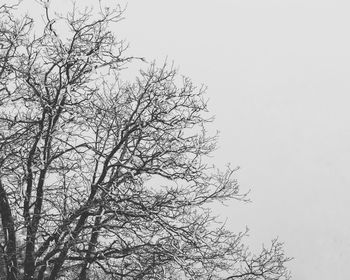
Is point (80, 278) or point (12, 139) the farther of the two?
point (80, 278)

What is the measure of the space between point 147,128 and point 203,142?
1.49 m

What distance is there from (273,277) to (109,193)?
5.52 meters

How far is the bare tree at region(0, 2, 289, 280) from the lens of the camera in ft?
33.4

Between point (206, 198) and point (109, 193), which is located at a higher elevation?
point (206, 198)

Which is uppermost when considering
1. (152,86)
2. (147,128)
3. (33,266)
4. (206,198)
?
(152,86)

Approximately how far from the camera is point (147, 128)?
1200 cm

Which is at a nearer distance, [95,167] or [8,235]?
[8,235]

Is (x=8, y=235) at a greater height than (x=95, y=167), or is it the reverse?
(x=95, y=167)

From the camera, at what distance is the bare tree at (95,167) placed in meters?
10.2

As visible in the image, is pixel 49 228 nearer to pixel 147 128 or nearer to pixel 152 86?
pixel 147 128

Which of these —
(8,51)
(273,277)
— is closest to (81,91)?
(8,51)

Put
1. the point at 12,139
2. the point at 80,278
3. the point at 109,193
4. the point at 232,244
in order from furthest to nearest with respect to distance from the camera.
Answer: the point at 232,244
the point at 80,278
the point at 12,139
the point at 109,193

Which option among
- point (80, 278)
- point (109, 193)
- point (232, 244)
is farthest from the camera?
point (232, 244)

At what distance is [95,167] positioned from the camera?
12.9 meters
